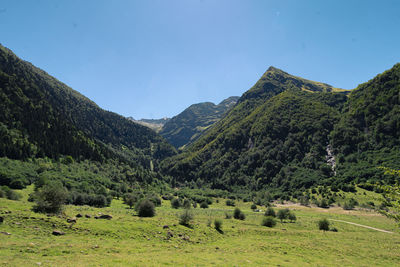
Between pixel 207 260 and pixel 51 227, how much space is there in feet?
79.2

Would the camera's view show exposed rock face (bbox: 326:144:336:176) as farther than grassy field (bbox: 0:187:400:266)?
Yes

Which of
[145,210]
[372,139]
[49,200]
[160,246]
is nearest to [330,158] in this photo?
[372,139]

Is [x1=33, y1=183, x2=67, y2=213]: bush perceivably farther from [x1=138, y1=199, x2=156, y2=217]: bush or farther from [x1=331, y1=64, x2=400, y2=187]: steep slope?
[x1=331, y1=64, x2=400, y2=187]: steep slope

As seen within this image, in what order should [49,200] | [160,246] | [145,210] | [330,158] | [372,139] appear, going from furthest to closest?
[330,158]
[372,139]
[145,210]
[49,200]
[160,246]

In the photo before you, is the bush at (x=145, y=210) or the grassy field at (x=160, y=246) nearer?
the grassy field at (x=160, y=246)

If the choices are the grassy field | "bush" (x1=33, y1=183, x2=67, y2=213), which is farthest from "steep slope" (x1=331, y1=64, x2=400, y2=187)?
"bush" (x1=33, y1=183, x2=67, y2=213)

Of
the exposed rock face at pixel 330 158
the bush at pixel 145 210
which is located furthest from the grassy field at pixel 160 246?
the exposed rock face at pixel 330 158

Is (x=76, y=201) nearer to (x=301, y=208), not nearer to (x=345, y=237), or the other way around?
(x=345, y=237)

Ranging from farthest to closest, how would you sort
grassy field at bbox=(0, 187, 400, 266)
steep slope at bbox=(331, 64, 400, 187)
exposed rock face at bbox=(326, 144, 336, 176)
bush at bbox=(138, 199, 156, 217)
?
1. exposed rock face at bbox=(326, 144, 336, 176)
2. steep slope at bbox=(331, 64, 400, 187)
3. bush at bbox=(138, 199, 156, 217)
4. grassy field at bbox=(0, 187, 400, 266)

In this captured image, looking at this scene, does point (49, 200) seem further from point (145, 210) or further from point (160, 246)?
point (160, 246)

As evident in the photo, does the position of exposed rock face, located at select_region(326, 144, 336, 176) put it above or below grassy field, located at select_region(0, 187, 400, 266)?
above

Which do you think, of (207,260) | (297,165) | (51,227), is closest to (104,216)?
(51,227)

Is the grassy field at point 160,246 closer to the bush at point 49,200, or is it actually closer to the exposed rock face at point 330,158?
the bush at point 49,200

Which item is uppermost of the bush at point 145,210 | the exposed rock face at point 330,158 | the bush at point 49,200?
the exposed rock face at point 330,158
